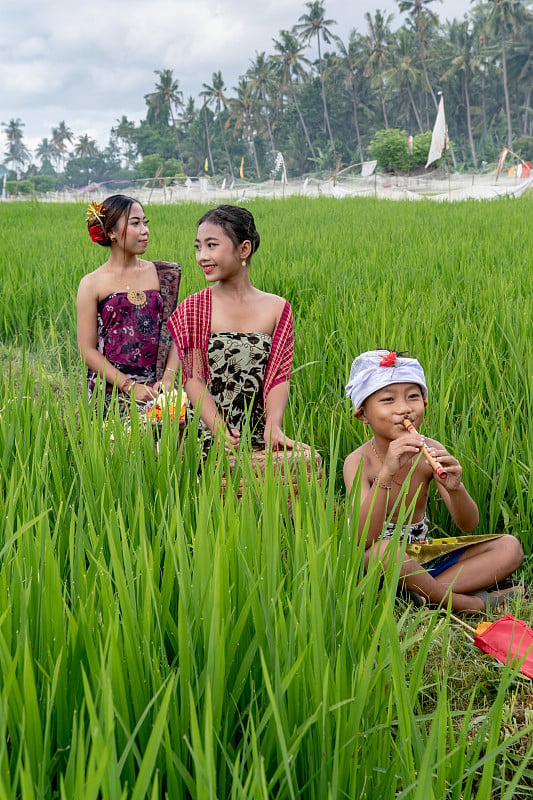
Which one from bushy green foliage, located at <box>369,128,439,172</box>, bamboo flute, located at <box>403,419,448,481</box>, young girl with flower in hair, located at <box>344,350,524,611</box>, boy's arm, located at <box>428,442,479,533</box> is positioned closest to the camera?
bamboo flute, located at <box>403,419,448,481</box>

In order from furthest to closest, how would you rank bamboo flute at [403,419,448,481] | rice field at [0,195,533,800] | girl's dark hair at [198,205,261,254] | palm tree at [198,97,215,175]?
palm tree at [198,97,215,175] → girl's dark hair at [198,205,261,254] → bamboo flute at [403,419,448,481] → rice field at [0,195,533,800]

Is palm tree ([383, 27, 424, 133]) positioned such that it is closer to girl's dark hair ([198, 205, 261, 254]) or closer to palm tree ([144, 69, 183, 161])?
palm tree ([144, 69, 183, 161])

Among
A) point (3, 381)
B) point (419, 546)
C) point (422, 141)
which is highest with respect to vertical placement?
point (422, 141)

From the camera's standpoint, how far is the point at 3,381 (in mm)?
2076

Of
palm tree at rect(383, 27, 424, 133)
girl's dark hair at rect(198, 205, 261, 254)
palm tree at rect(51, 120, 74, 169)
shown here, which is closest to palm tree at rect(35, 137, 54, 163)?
palm tree at rect(51, 120, 74, 169)

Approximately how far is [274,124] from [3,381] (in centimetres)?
5792

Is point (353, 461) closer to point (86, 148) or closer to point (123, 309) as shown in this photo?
point (123, 309)

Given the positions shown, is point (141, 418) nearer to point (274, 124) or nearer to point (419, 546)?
point (419, 546)

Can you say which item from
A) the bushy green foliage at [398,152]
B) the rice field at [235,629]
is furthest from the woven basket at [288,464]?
the bushy green foliage at [398,152]

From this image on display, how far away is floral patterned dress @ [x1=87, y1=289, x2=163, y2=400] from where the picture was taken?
9.37 feet

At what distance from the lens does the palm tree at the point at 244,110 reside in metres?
58.0

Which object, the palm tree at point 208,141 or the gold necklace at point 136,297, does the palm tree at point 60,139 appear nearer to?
the palm tree at point 208,141

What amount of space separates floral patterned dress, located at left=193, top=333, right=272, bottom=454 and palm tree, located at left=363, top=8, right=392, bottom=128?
161 feet

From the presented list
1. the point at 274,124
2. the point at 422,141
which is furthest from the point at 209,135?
the point at 422,141
